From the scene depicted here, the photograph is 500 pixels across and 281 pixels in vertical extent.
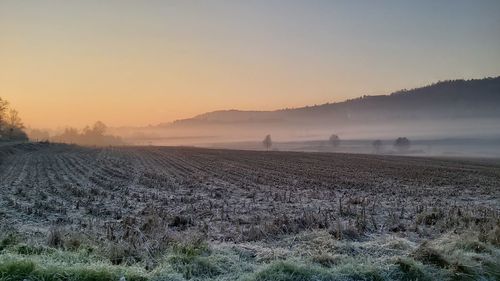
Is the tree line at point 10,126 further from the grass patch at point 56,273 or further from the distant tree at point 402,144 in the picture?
the distant tree at point 402,144

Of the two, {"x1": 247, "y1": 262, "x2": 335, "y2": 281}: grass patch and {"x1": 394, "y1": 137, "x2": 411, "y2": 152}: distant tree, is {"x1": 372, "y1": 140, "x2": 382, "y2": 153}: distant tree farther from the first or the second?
{"x1": 247, "y1": 262, "x2": 335, "y2": 281}: grass patch

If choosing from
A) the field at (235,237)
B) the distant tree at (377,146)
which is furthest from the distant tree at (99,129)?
the field at (235,237)

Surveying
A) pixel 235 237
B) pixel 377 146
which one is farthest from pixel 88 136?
pixel 235 237

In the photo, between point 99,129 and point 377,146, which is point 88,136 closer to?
point 99,129

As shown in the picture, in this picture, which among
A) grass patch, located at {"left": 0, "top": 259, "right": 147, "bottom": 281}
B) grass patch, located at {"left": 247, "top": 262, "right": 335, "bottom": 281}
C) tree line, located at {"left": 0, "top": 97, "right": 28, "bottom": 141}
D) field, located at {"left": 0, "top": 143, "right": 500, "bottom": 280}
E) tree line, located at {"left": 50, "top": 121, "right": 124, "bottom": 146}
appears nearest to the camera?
grass patch, located at {"left": 0, "top": 259, "right": 147, "bottom": 281}

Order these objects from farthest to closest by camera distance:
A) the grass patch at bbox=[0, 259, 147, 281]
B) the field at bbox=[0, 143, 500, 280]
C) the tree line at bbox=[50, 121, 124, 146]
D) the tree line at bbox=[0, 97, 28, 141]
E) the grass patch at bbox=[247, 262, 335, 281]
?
the tree line at bbox=[50, 121, 124, 146] → the tree line at bbox=[0, 97, 28, 141] → the field at bbox=[0, 143, 500, 280] → the grass patch at bbox=[247, 262, 335, 281] → the grass patch at bbox=[0, 259, 147, 281]

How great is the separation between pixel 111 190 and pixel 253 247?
55.4ft

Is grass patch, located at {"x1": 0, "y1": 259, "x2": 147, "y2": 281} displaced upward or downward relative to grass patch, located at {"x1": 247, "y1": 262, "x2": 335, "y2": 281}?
upward

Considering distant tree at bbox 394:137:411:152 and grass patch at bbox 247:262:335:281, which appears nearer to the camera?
grass patch at bbox 247:262:335:281

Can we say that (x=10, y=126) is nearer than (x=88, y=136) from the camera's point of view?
Yes

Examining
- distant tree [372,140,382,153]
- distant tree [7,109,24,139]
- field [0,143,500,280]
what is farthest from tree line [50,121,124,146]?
field [0,143,500,280]

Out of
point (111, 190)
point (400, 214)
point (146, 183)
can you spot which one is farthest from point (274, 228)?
point (146, 183)

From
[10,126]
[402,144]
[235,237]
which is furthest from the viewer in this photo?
[402,144]

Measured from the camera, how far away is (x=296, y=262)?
26.0ft
